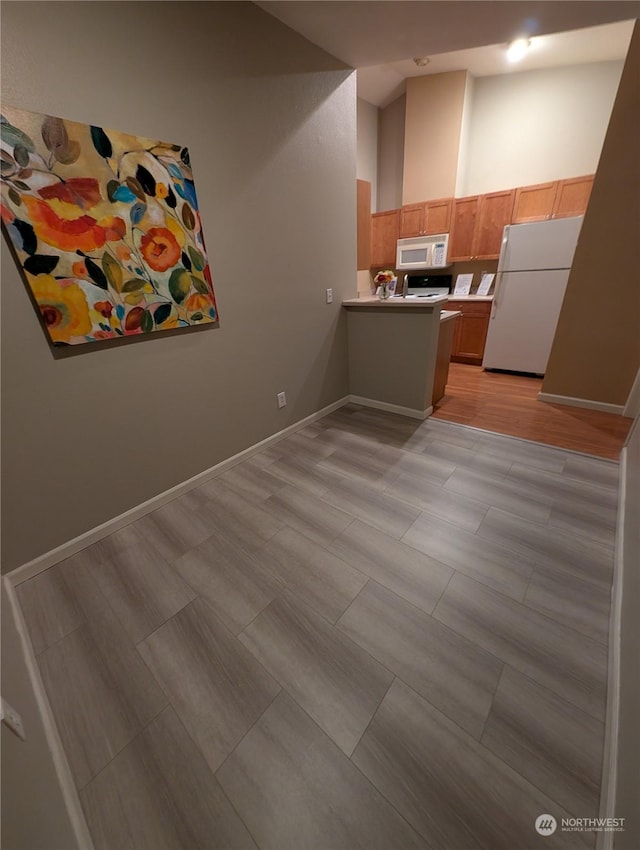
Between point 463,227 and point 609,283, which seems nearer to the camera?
point 609,283

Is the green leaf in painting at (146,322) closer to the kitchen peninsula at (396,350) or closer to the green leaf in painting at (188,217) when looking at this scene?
the green leaf in painting at (188,217)

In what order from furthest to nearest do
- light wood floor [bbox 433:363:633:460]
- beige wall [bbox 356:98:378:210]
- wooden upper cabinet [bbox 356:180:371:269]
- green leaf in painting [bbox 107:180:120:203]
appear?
1. beige wall [bbox 356:98:378:210]
2. wooden upper cabinet [bbox 356:180:371:269]
3. light wood floor [bbox 433:363:633:460]
4. green leaf in painting [bbox 107:180:120:203]

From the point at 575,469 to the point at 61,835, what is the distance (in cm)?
278

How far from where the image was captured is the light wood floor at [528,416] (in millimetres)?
2475

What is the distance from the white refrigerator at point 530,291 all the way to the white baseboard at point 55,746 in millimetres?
4501

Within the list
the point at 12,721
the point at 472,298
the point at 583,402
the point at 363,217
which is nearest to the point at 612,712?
the point at 12,721

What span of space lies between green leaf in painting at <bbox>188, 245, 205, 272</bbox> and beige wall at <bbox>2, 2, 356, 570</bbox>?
10 cm

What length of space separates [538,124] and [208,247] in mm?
4836

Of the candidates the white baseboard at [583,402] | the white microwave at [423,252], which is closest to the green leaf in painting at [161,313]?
the white baseboard at [583,402]

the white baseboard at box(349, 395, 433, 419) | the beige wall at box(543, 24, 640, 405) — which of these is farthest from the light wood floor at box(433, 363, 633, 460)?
the beige wall at box(543, 24, 640, 405)

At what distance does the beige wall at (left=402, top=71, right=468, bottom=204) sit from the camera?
4.12 m

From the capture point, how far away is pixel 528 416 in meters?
2.91

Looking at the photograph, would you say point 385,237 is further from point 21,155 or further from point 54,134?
point 21,155

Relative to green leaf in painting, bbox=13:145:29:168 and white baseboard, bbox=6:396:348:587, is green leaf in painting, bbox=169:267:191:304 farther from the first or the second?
white baseboard, bbox=6:396:348:587
